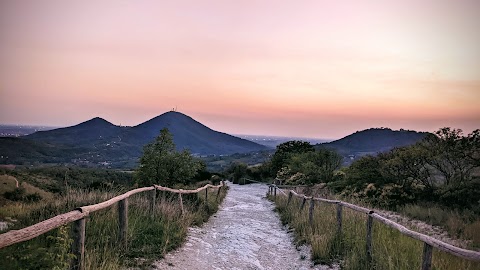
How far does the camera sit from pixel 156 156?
2506 centimetres

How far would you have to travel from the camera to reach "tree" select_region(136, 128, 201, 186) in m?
24.9

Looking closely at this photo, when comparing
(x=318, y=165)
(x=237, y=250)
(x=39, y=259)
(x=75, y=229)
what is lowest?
(x=237, y=250)

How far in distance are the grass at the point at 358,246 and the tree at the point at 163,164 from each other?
1502 cm

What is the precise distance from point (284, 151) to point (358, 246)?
158 ft

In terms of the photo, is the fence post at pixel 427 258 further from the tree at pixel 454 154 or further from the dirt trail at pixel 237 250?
the tree at pixel 454 154

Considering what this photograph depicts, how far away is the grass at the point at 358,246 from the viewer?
623cm

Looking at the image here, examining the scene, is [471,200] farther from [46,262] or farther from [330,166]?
[330,166]

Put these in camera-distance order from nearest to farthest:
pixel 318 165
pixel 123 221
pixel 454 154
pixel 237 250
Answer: pixel 123 221 < pixel 237 250 < pixel 454 154 < pixel 318 165

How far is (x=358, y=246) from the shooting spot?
768 centimetres

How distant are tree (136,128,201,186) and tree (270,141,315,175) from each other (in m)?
27.9

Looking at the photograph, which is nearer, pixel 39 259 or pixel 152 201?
pixel 39 259

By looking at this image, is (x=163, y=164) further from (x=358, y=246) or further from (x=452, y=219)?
(x=358, y=246)

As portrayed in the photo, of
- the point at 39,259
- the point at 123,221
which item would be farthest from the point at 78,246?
the point at 123,221

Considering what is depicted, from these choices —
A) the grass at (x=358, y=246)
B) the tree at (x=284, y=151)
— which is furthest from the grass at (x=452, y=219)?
the tree at (x=284, y=151)
